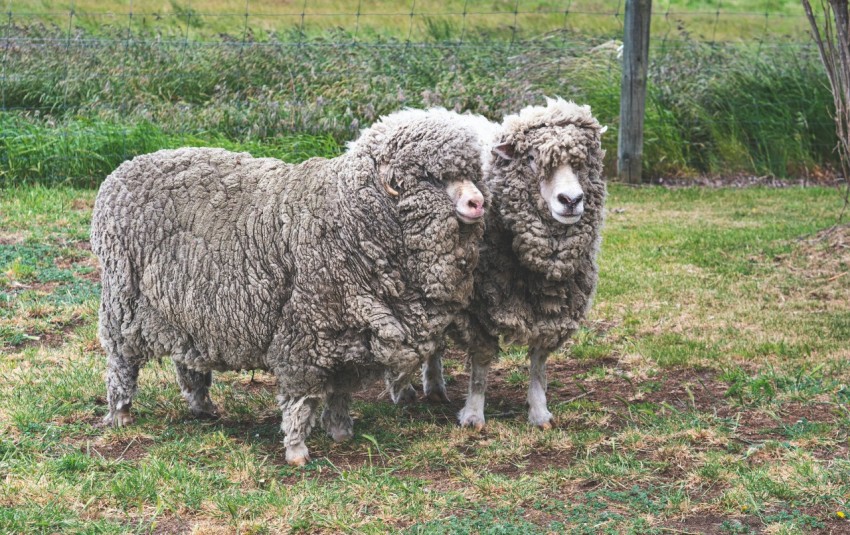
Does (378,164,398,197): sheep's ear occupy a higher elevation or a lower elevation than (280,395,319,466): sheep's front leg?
higher

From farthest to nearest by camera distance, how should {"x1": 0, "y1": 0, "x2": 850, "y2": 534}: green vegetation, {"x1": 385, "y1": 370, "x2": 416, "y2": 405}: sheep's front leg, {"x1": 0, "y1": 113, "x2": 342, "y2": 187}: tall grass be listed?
1. {"x1": 0, "y1": 113, "x2": 342, "y2": 187}: tall grass
2. {"x1": 385, "y1": 370, "x2": 416, "y2": 405}: sheep's front leg
3. {"x1": 0, "y1": 0, "x2": 850, "y2": 534}: green vegetation

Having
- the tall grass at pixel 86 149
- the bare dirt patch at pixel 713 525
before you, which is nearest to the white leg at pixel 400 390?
the bare dirt patch at pixel 713 525

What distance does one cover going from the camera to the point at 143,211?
4805 millimetres

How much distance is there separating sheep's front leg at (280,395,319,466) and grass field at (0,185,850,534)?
0.08 meters

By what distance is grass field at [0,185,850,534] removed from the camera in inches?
152

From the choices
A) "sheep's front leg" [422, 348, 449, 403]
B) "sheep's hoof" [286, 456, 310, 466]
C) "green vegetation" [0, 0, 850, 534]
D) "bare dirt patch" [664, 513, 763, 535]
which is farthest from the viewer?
"sheep's front leg" [422, 348, 449, 403]

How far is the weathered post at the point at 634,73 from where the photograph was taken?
9781mm

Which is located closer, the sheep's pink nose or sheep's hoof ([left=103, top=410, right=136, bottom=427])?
the sheep's pink nose

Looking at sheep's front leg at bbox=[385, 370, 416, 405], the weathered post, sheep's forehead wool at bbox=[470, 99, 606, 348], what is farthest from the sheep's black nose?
the weathered post

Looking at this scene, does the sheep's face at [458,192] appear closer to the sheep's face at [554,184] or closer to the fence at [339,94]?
the sheep's face at [554,184]

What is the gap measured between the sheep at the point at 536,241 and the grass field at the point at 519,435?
0.41 meters

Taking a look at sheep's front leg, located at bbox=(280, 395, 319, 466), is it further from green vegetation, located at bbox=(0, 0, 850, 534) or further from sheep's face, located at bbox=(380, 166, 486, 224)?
sheep's face, located at bbox=(380, 166, 486, 224)

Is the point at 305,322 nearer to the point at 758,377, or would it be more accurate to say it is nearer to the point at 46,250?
the point at 758,377

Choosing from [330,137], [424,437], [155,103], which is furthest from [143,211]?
[155,103]
